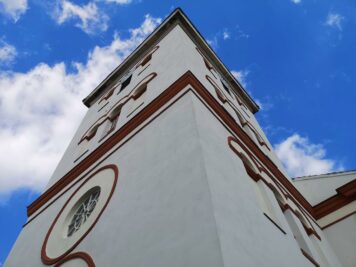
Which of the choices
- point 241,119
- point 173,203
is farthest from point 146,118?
point 241,119

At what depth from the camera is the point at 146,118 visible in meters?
8.30

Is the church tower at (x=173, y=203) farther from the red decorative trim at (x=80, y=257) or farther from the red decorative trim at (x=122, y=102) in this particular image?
the red decorative trim at (x=122, y=102)

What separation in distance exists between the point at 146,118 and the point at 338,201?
6.92m

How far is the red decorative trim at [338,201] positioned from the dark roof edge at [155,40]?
27.5ft

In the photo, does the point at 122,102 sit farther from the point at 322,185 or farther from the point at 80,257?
the point at 322,185

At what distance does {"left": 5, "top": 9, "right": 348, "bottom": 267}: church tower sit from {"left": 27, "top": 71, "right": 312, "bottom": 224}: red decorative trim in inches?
1.4

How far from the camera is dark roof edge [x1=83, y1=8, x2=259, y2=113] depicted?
16.7 m

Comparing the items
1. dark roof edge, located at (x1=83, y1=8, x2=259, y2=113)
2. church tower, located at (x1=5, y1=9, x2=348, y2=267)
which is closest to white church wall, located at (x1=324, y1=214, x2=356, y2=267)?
church tower, located at (x1=5, y1=9, x2=348, y2=267)

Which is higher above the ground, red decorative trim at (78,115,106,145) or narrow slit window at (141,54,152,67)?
narrow slit window at (141,54,152,67)

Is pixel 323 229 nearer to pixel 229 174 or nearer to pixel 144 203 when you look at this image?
pixel 229 174

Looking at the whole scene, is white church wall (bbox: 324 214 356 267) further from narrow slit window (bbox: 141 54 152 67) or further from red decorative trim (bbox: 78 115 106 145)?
narrow slit window (bbox: 141 54 152 67)

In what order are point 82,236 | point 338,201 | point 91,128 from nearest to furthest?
point 82,236
point 338,201
point 91,128

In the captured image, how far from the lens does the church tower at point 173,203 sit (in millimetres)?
4547

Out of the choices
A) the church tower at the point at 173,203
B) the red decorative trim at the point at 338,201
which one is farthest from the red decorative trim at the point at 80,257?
the red decorative trim at the point at 338,201
